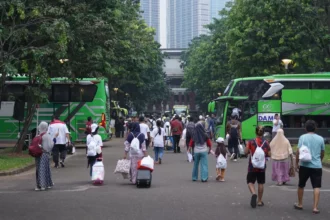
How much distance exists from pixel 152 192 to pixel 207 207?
2.66 metres

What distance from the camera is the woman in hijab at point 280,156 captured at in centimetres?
1489

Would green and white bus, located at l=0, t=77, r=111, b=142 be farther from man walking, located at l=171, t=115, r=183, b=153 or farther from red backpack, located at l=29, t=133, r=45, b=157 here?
red backpack, located at l=29, t=133, r=45, b=157

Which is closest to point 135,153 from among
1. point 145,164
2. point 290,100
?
point 145,164

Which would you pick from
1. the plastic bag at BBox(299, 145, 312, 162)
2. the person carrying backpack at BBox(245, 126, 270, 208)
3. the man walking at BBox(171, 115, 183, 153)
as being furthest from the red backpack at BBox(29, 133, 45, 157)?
the man walking at BBox(171, 115, 183, 153)

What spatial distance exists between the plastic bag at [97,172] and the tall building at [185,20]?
13431cm

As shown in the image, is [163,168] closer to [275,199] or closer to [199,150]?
[199,150]

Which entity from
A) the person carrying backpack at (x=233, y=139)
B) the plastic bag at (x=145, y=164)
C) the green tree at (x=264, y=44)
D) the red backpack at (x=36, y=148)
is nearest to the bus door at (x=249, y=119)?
the green tree at (x=264, y=44)

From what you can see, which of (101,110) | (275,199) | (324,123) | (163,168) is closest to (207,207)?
(275,199)

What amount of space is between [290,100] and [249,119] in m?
2.66

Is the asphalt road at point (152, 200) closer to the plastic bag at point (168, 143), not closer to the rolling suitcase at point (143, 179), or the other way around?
the rolling suitcase at point (143, 179)

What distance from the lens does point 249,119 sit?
110 ft

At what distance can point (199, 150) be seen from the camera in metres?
16.0

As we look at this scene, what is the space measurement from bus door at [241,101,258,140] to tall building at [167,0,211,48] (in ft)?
379

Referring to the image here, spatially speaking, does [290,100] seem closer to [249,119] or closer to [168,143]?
[249,119]
